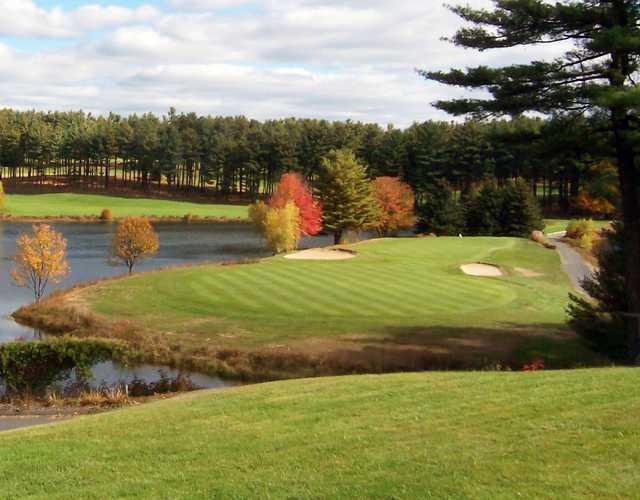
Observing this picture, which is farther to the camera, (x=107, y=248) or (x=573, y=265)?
(x=107, y=248)

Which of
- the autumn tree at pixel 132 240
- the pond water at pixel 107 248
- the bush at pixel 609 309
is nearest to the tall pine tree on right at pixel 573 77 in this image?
the bush at pixel 609 309

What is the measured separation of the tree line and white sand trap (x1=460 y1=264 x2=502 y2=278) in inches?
1180

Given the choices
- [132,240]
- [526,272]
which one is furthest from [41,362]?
[526,272]

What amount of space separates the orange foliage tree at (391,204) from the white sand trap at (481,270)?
114 feet

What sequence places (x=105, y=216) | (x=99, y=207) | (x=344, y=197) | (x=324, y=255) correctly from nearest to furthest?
(x=324, y=255) → (x=344, y=197) → (x=105, y=216) → (x=99, y=207)

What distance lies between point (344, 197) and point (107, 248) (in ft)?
80.4

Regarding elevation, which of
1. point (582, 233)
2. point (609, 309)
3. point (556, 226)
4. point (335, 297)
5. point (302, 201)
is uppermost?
point (302, 201)

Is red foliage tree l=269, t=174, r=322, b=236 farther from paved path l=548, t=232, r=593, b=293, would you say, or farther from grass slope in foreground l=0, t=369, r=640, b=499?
grass slope in foreground l=0, t=369, r=640, b=499

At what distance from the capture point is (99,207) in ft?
379

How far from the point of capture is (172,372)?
2786 centimetres

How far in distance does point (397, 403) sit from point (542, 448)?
133 inches

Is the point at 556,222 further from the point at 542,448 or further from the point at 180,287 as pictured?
the point at 542,448

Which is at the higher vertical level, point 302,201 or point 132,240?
point 302,201

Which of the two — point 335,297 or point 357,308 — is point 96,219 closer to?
A: point 335,297
